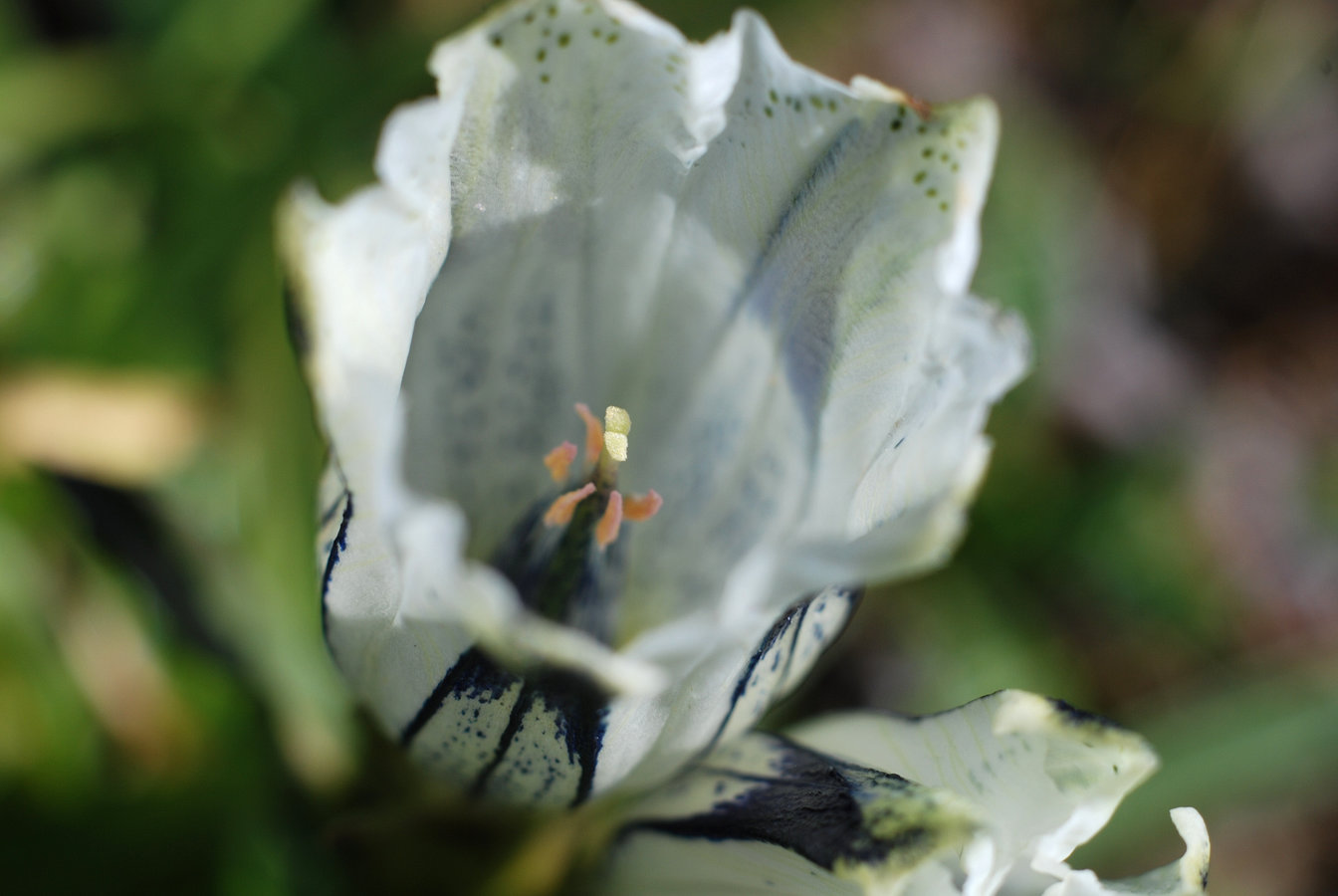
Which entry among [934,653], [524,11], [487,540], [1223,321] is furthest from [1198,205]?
[524,11]

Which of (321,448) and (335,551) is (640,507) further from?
(321,448)

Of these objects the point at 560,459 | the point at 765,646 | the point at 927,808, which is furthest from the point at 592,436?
the point at 927,808

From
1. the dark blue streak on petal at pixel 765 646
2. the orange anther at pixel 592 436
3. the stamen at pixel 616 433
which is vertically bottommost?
the orange anther at pixel 592 436

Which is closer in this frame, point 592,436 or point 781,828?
point 781,828

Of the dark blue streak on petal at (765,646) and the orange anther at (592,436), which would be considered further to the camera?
the orange anther at (592,436)

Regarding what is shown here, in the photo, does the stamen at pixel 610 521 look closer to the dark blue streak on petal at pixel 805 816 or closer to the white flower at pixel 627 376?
the white flower at pixel 627 376

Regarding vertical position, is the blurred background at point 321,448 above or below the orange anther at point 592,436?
below

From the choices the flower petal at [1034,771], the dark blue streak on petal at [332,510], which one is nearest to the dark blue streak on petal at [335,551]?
the dark blue streak on petal at [332,510]

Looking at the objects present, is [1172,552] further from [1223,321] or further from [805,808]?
[805,808]
